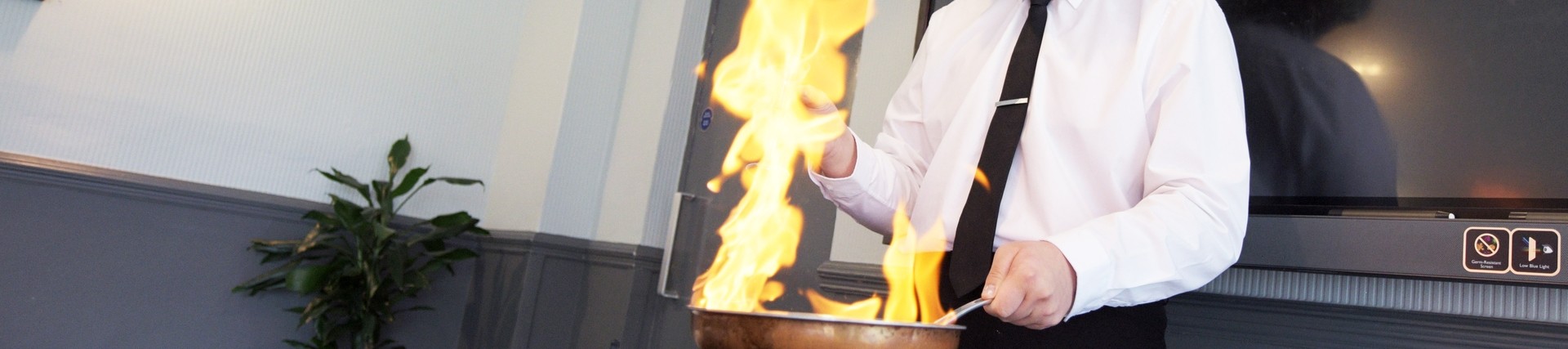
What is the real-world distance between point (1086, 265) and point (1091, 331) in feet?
0.68

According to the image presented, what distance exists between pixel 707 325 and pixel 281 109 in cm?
330

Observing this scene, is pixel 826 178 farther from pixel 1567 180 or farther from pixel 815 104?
pixel 1567 180

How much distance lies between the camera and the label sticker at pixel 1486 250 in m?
1.40

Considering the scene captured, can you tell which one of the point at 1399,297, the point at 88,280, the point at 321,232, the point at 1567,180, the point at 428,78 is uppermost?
the point at 428,78

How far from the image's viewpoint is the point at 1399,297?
61.3 inches

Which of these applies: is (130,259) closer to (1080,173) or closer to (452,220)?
(452,220)

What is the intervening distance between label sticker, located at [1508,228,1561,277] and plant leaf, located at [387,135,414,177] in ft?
11.6

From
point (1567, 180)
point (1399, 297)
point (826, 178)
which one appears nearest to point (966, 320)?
point (826, 178)

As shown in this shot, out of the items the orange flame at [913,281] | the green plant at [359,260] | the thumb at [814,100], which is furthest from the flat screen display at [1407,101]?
the green plant at [359,260]

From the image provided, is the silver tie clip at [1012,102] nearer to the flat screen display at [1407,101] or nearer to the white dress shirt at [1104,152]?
the white dress shirt at [1104,152]

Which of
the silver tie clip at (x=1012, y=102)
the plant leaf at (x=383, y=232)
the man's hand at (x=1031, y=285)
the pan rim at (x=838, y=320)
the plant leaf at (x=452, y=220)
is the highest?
the silver tie clip at (x=1012, y=102)

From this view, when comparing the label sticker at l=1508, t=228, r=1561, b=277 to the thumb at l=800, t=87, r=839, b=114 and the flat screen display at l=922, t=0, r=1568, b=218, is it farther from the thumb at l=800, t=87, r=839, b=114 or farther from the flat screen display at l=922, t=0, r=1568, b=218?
the thumb at l=800, t=87, r=839, b=114

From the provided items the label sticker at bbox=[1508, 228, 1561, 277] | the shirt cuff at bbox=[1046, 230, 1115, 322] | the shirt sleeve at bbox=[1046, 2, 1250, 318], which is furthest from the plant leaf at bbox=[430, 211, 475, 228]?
the label sticker at bbox=[1508, 228, 1561, 277]

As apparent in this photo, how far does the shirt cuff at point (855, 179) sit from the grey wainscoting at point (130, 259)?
2.96 metres
